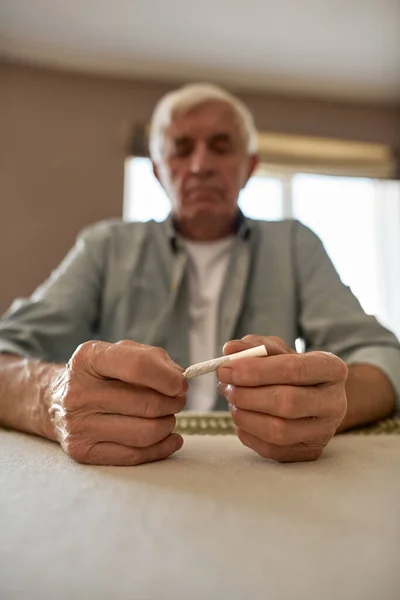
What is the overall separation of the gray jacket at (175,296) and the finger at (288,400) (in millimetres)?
447

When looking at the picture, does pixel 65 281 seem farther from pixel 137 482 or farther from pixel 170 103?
A: pixel 137 482

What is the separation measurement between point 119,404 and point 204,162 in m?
0.80

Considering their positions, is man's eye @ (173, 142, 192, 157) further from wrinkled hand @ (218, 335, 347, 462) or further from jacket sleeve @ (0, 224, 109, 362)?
wrinkled hand @ (218, 335, 347, 462)

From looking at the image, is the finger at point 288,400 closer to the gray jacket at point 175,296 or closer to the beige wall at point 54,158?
the gray jacket at point 175,296

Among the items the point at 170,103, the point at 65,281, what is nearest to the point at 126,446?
the point at 65,281

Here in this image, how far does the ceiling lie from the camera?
79.0 inches

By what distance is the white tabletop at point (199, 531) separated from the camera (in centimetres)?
21

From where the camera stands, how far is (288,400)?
38 cm

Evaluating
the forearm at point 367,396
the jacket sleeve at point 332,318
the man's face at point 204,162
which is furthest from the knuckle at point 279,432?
the man's face at point 204,162

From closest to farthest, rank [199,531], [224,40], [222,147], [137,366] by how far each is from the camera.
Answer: [199,531], [137,366], [222,147], [224,40]

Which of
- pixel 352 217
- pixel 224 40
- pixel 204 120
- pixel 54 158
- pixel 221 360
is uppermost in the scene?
pixel 224 40

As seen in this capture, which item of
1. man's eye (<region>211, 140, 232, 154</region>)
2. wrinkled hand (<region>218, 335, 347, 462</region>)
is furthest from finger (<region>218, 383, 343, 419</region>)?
man's eye (<region>211, 140, 232, 154</region>)

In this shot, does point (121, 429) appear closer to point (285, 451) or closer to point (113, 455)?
point (113, 455)

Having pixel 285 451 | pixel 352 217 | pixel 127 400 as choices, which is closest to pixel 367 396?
pixel 285 451
